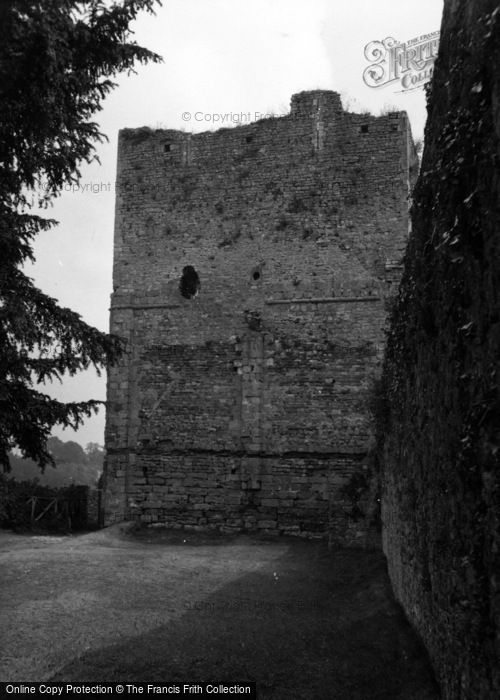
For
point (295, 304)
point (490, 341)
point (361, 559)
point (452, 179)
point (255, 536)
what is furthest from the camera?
point (295, 304)

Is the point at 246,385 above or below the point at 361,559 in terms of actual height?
above

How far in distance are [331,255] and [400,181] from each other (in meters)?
2.32

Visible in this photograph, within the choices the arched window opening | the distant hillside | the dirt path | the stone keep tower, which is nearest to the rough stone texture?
the dirt path

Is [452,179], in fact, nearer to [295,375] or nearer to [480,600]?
[480,600]

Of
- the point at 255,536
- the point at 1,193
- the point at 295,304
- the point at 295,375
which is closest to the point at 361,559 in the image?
the point at 255,536

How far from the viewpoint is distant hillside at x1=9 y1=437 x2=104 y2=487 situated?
51.6 metres

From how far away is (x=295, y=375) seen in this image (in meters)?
15.6

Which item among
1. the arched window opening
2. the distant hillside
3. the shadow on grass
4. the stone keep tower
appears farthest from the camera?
the distant hillside

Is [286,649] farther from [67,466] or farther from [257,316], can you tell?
[67,466]

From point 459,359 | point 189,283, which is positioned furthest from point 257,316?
point 459,359

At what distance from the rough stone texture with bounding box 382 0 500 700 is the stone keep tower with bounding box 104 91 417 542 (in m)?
9.22

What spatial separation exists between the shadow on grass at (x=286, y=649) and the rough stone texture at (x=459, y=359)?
0.61 meters

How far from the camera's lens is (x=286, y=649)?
7051 mm

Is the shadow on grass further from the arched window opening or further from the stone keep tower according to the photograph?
the arched window opening
